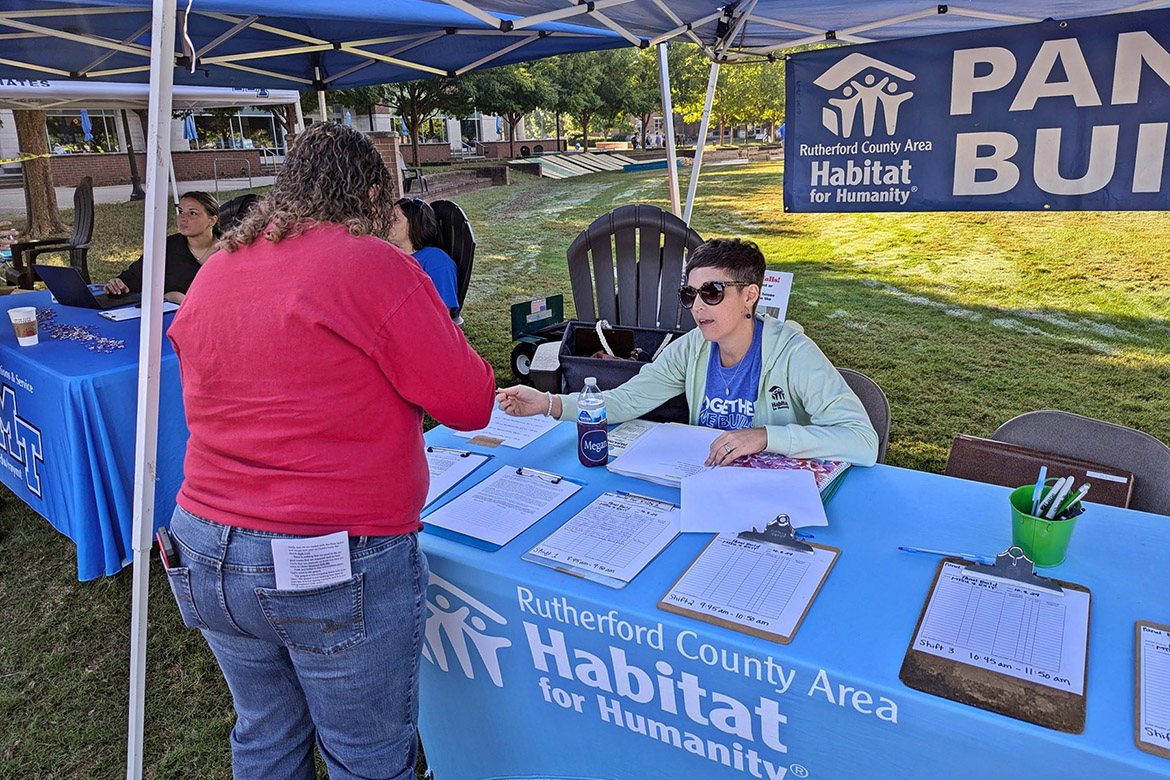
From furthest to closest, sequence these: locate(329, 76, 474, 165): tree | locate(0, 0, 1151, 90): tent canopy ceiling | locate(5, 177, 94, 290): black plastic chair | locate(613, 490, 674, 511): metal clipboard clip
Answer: locate(329, 76, 474, 165): tree → locate(5, 177, 94, 290): black plastic chair → locate(0, 0, 1151, 90): tent canopy ceiling → locate(613, 490, 674, 511): metal clipboard clip

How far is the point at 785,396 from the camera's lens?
2.07 metres

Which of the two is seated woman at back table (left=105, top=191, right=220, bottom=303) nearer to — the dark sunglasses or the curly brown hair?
the curly brown hair

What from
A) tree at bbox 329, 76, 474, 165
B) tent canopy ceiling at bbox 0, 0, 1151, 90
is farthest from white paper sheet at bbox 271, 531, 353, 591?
tree at bbox 329, 76, 474, 165

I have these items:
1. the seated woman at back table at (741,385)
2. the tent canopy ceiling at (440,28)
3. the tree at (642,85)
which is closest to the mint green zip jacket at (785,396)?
the seated woman at back table at (741,385)

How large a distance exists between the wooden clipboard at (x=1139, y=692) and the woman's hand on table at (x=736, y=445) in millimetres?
844

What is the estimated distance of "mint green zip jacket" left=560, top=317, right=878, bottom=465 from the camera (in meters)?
1.86

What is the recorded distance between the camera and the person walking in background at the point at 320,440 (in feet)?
4.08

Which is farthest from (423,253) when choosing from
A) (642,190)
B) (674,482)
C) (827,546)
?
(642,190)

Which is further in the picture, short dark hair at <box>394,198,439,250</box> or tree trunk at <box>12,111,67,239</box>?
tree trunk at <box>12,111,67,239</box>

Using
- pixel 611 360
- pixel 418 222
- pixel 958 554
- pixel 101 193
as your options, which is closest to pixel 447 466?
pixel 611 360

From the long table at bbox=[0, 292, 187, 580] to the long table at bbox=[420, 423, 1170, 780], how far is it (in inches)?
72.4

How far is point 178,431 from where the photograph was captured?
3.05 metres

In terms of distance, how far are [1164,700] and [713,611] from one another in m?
0.66

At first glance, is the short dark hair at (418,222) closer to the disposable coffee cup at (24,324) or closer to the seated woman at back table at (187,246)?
the seated woman at back table at (187,246)
